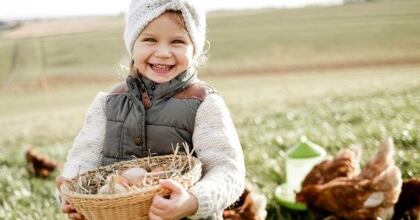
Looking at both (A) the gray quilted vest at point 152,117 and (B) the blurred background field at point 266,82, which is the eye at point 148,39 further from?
(B) the blurred background field at point 266,82

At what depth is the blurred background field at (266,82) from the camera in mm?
6602

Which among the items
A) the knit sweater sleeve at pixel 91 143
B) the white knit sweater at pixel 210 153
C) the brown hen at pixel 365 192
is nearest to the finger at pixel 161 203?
the white knit sweater at pixel 210 153

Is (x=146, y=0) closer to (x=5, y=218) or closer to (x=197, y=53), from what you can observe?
(x=197, y=53)

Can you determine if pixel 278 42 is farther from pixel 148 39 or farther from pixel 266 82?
pixel 148 39

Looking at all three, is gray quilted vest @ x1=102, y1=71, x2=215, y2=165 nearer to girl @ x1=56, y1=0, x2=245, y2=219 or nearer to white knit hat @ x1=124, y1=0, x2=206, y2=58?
girl @ x1=56, y1=0, x2=245, y2=219

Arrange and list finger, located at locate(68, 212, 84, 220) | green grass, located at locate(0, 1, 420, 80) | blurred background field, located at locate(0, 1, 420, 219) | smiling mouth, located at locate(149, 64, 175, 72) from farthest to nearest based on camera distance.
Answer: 1. green grass, located at locate(0, 1, 420, 80)
2. blurred background field, located at locate(0, 1, 420, 219)
3. smiling mouth, located at locate(149, 64, 175, 72)
4. finger, located at locate(68, 212, 84, 220)

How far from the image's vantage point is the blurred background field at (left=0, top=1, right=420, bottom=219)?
6.60 meters

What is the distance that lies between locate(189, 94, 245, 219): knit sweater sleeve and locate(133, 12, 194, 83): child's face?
24cm

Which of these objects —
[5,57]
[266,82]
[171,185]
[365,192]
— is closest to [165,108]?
[171,185]

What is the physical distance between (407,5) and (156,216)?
40190 millimetres

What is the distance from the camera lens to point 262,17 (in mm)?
69125

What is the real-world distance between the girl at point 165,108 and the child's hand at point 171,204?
0.28 meters

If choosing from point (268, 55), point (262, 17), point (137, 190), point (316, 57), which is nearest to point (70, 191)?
point (137, 190)

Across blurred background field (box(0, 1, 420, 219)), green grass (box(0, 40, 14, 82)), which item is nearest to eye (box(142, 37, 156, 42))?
blurred background field (box(0, 1, 420, 219))
